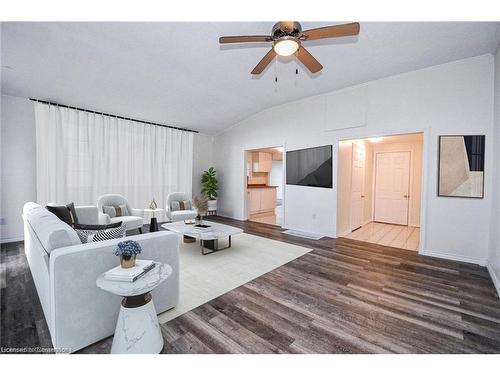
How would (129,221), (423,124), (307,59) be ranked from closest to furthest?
(307,59), (423,124), (129,221)

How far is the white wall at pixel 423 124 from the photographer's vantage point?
3.28 m

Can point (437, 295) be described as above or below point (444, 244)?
below

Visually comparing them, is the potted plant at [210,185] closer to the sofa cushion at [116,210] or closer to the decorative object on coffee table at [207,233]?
the sofa cushion at [116,210]

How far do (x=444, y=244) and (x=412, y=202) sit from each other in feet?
8.93

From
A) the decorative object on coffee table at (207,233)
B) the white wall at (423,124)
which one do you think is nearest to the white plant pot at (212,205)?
the white wall at (423,124)

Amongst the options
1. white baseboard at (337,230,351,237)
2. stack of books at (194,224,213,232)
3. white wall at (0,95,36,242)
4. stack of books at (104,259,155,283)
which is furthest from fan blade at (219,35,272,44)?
white wall at (0,95,36,242)

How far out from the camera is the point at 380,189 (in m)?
6.50

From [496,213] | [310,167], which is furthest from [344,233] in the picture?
[496,213]

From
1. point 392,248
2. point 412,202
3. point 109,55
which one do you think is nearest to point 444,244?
point 392,248

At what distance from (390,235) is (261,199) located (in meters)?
3.84

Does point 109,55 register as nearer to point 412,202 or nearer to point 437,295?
point 437,295

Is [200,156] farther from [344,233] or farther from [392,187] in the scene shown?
[392,187]

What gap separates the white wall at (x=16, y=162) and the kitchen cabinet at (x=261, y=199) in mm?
5009
